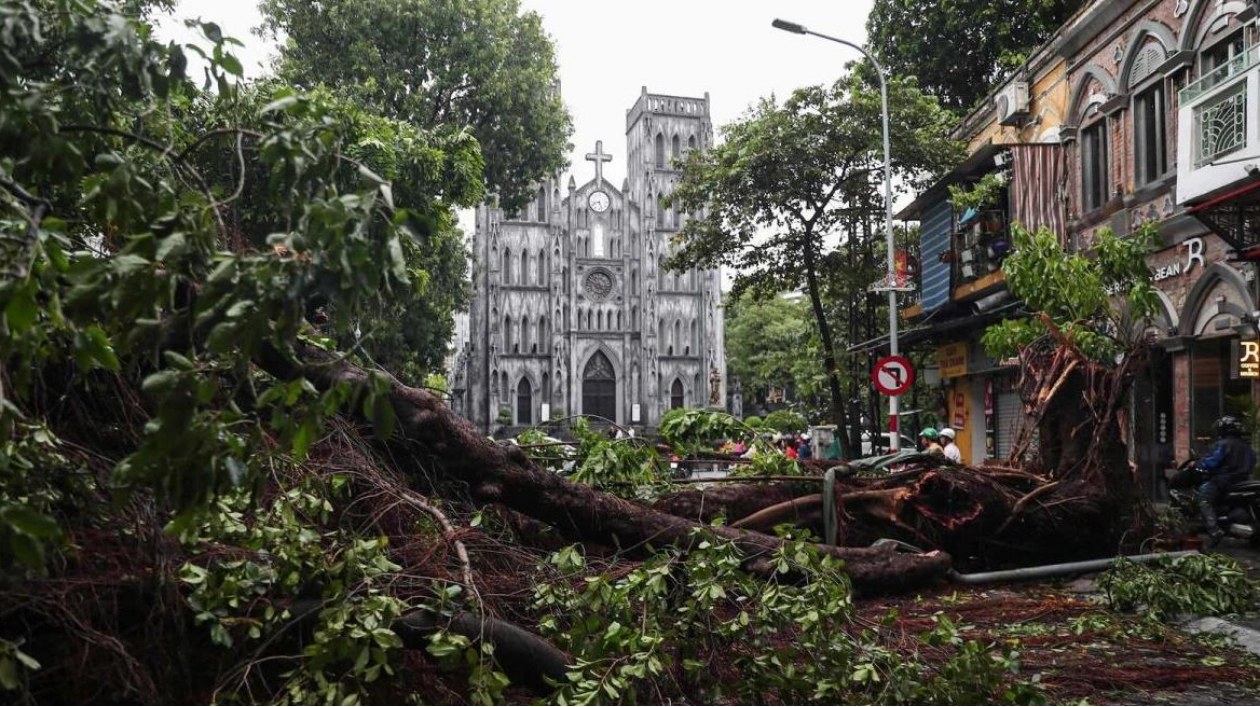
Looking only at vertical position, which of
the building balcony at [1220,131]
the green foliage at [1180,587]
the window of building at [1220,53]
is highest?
the window of building at [1220,53]

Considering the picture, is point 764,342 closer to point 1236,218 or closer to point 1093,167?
point 1093,167

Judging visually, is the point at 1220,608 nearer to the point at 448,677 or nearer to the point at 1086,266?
the point at 1086,266

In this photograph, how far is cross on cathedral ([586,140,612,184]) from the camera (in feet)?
223

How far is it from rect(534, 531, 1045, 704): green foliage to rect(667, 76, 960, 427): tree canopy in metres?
16.7

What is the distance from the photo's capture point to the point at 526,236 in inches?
2598

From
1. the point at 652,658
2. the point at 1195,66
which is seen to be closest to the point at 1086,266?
the point at 1195,66

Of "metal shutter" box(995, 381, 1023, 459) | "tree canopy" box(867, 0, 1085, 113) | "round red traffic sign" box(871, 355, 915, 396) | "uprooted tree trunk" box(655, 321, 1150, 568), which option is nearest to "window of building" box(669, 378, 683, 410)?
"tree canopy" box(867, 0, 1085, 113)

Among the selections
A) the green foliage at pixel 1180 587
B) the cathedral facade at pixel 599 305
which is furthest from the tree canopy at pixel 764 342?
the green foliage at pixel 1180 587

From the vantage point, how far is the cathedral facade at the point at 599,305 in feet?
213

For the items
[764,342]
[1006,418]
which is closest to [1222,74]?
[1006,418]

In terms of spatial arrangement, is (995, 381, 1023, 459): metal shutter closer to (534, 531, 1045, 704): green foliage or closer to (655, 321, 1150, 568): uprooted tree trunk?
(655, 321, 1150, 568): uprooted tree trunk

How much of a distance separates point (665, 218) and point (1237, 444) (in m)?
59.2

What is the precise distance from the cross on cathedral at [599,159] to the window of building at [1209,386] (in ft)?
185

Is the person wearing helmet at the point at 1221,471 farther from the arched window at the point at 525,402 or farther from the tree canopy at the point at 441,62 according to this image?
the arched window at the point at 525,402
